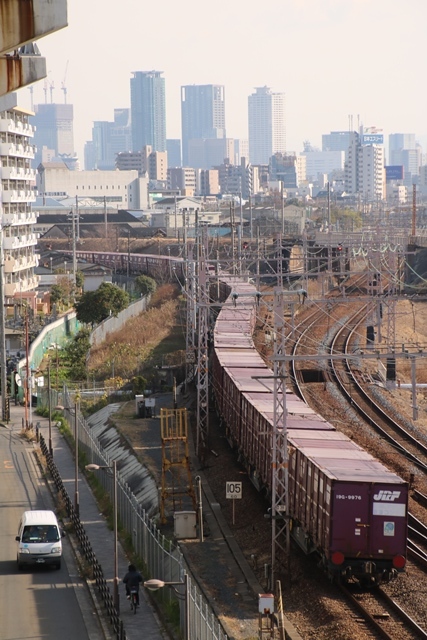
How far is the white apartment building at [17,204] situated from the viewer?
62938mm

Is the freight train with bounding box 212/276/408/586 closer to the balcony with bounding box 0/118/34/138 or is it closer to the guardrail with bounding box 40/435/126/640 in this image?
the guardrail with bounding box 40/435/126/640

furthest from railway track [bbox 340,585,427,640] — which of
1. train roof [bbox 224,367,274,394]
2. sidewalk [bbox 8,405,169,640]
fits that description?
train roof [bbox 224,367,274,394]

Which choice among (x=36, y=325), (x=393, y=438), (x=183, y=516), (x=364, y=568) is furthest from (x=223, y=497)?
(x=36, y=325)

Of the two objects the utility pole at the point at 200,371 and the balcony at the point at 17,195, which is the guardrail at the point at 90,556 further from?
the balcony at the point at 17,195

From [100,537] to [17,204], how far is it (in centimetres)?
4397

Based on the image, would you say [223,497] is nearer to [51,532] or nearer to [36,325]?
[51,532]

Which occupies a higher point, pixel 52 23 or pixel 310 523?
pixel 52 23

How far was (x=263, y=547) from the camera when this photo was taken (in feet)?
69.0

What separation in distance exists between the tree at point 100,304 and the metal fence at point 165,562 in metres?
30.6

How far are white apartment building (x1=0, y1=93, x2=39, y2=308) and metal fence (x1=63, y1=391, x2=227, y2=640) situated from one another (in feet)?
116

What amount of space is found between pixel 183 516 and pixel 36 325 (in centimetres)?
3551

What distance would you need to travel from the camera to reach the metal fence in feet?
→ 47.4

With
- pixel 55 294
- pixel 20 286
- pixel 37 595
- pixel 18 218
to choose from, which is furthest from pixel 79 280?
pixel 37 595

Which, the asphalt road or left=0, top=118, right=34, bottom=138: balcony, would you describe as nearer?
the asphalt road
